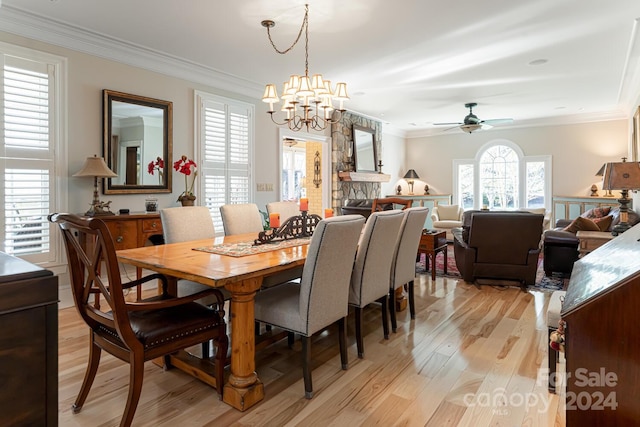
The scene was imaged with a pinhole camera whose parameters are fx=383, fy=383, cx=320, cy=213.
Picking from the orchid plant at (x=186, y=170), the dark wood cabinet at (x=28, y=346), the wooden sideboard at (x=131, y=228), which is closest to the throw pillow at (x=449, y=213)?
the orchid plant at (x=186, y=170)

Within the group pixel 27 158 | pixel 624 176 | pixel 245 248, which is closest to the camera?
pixel 245 248

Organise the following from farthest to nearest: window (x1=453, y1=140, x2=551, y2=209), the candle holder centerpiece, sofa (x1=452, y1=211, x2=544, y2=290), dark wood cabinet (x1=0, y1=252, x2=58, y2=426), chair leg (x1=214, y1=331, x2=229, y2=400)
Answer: window (x1=453, y1=140, x2=551, y2=209)
sofa (x1=452, y1=211, x2=544, y2=290)
the candle holder centerpiece
chair leg (x1=214, y1=331, x2=229, y2=400)
dark wood cabinet (x1=0, y1=252, x2=58, y2=426)

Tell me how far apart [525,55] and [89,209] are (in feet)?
16.1

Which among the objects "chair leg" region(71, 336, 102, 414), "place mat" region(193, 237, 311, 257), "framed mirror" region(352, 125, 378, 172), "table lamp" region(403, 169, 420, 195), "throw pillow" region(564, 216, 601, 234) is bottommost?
"chair leg" region(71, 336, 102, 414)

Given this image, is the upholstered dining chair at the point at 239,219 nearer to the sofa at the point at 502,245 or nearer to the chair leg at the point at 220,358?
the chair leg at the point at 220,358

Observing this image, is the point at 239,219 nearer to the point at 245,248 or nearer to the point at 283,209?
the point at 283,209

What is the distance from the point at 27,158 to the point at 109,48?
1.35 meters

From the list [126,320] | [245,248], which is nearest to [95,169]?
[245,248]

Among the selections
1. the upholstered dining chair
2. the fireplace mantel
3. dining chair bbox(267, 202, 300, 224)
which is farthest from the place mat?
the fireplace mantel

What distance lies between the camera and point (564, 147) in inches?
311

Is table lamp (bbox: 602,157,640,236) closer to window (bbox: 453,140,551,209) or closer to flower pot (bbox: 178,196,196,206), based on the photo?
flower pot (bbox: 178,196,196,206)

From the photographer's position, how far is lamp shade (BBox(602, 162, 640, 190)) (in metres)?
3.61

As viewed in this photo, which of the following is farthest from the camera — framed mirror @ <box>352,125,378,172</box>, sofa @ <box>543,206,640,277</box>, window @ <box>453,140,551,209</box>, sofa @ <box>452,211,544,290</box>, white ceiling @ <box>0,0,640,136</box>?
window @ <box>453,140,551,209</box>

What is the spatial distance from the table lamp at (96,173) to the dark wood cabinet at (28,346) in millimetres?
3182
